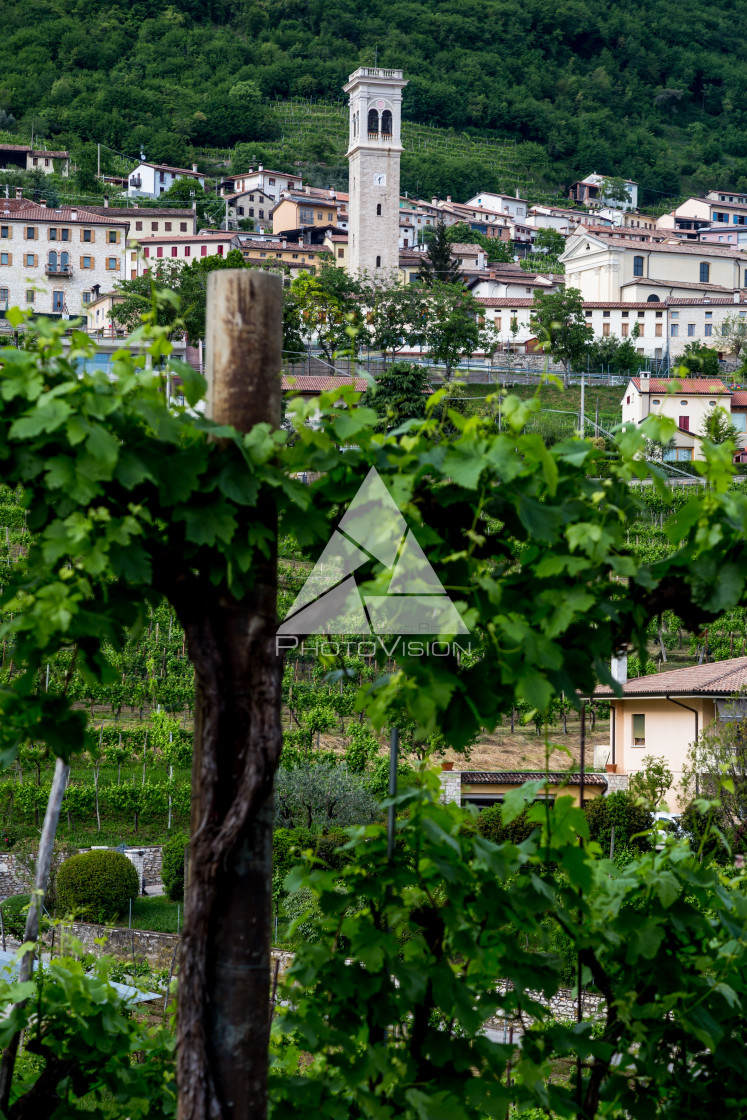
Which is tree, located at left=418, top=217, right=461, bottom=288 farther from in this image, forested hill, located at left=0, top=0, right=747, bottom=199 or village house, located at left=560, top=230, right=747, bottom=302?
forested hill, located at left=0, top=0, right=747, bottom=199

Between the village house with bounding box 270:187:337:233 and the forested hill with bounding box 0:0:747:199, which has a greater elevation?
the forested hill with bounding box 0:0:747:199

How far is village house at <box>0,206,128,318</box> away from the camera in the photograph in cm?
6625

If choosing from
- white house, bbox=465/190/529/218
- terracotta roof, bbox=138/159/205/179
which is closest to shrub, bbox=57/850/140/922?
terracotta roof, bbox=138/159/205/179

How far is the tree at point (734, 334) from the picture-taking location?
62312mm

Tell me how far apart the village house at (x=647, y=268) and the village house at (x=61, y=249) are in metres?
27.9

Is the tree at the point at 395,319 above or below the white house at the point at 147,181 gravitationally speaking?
below

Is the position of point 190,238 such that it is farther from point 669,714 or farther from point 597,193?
point 597,193

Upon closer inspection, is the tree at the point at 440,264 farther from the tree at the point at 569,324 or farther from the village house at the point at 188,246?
the village house at the point at 188,246

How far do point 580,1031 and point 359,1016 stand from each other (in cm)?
48

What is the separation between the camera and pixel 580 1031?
7.89 ft

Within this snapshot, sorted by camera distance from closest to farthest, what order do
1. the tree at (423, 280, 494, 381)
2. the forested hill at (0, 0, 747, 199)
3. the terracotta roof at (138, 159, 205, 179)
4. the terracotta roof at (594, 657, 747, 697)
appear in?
the terracotta roof at (594, 657, 747, 697) → the tree at (423, 280, 494, 381) → the terracotta roof at (138, 159, 205, 179) → the forested hill at (0, 0, 747, 199)

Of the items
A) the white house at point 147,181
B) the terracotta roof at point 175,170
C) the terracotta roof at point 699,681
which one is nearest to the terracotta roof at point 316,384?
the terracotta roof at point 699,681

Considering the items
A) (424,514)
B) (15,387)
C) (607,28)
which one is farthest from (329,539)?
(607,28)
